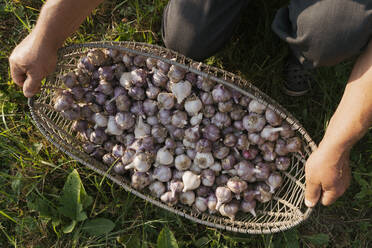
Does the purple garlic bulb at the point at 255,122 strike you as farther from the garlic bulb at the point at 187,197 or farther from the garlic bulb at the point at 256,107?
the garlic bulb at the point at 187,197

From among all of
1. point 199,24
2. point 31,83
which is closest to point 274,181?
point 199,24

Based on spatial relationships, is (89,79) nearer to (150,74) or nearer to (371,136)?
(150,74)

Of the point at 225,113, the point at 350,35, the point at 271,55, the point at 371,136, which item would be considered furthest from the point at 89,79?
the point at 371,136

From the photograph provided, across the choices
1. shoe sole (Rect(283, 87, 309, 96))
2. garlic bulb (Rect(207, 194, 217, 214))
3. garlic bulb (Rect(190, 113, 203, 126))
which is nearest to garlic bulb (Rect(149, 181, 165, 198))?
garlic bulb (Rect(207, 194, 217, 214))

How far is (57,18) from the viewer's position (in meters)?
1.22

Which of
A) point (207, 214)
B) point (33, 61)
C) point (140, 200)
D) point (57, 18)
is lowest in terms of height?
point (140, 200)

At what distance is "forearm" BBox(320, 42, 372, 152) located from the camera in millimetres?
1077

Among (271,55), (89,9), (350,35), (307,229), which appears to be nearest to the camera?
(350,35)

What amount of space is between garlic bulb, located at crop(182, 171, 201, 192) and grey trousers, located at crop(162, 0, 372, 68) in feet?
1.75

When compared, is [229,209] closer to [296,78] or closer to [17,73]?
[296,78]

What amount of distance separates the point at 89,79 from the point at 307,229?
4.18 ft

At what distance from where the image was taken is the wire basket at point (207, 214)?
4.36 feet

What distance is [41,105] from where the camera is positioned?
1.42 m

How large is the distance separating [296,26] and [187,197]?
83 centimetres
